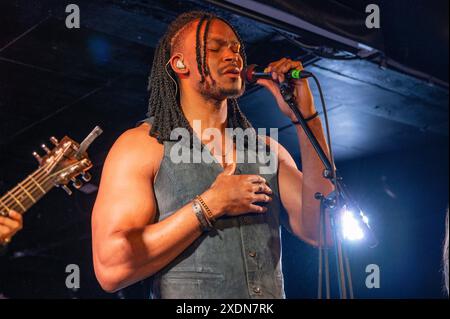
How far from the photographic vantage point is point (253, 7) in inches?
152

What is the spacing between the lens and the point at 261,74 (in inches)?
98.0

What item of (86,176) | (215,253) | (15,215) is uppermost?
(86,176)

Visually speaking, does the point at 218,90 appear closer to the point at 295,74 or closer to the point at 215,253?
the point at 295,74

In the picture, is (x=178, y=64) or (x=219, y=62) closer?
(x=219, y=62)

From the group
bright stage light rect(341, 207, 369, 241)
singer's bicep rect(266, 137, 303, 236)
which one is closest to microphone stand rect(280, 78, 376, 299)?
bright stage light rect(341, 207, 369, 241)

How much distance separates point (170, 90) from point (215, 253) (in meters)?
0.87

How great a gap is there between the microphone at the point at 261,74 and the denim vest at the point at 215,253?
0.41 m

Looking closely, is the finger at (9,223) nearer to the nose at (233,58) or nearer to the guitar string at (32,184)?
the guitar string at (32,184)

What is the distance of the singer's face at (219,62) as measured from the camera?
2.56 meters

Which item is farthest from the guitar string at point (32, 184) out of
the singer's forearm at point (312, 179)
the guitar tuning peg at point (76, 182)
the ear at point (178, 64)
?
the singer's forearm at point (312, 179)

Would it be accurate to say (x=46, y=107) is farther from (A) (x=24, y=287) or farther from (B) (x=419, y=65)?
(B) (x=419, y=65)

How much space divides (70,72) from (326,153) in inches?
109

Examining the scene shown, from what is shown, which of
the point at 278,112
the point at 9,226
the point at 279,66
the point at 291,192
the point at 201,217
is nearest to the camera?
the point at 201,217

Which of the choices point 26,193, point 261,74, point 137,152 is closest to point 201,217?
point 137,152
